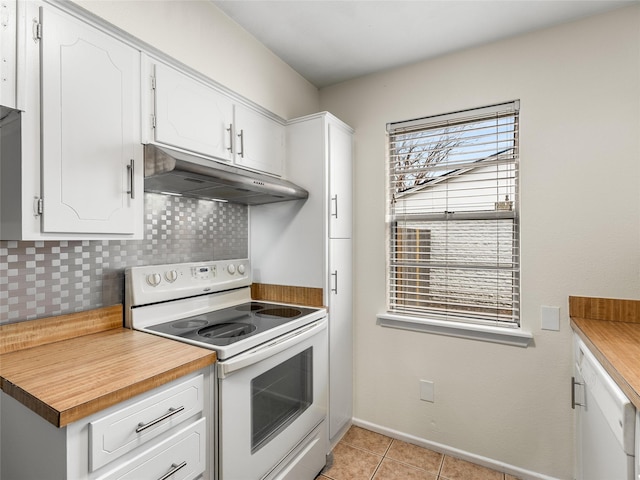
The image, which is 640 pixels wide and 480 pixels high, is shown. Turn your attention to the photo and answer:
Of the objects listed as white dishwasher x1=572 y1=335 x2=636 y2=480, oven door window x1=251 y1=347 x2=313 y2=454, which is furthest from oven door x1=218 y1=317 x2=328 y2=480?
white dishwasher x1=572 y1=335 x2=636 y2=480

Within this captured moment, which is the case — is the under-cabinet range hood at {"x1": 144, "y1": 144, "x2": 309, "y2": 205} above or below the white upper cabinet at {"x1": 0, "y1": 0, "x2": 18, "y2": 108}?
below

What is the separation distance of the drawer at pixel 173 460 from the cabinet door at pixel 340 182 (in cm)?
124

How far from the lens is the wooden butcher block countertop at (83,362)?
0.84 meters

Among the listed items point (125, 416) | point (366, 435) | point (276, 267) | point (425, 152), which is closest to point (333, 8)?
point (425, 152)

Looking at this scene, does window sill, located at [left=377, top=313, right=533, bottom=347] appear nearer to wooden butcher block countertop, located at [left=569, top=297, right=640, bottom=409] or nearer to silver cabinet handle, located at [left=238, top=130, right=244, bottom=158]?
wooden butcher block countertop, located at [left=569, top=297, right=640, bottom=409]

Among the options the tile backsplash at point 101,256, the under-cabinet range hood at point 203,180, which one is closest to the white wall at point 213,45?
the under-cabinet range hood at point 203,180

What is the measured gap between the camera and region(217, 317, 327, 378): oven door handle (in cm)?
120

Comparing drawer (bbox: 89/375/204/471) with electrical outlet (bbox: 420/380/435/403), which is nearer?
drawer (bbox: 89/375/204/471)

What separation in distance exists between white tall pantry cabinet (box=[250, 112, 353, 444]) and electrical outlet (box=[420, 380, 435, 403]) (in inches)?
19.4

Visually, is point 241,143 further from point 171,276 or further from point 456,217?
point 456,217

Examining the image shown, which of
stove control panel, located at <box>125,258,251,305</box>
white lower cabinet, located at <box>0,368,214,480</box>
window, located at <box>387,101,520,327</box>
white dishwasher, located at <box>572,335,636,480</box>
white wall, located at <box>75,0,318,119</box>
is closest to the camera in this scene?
white lower cabinet, located at <box>0,368,214,480</box>

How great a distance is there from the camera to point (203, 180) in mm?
1383

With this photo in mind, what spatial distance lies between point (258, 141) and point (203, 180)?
0.62m

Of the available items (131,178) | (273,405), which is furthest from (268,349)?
(131,178)
